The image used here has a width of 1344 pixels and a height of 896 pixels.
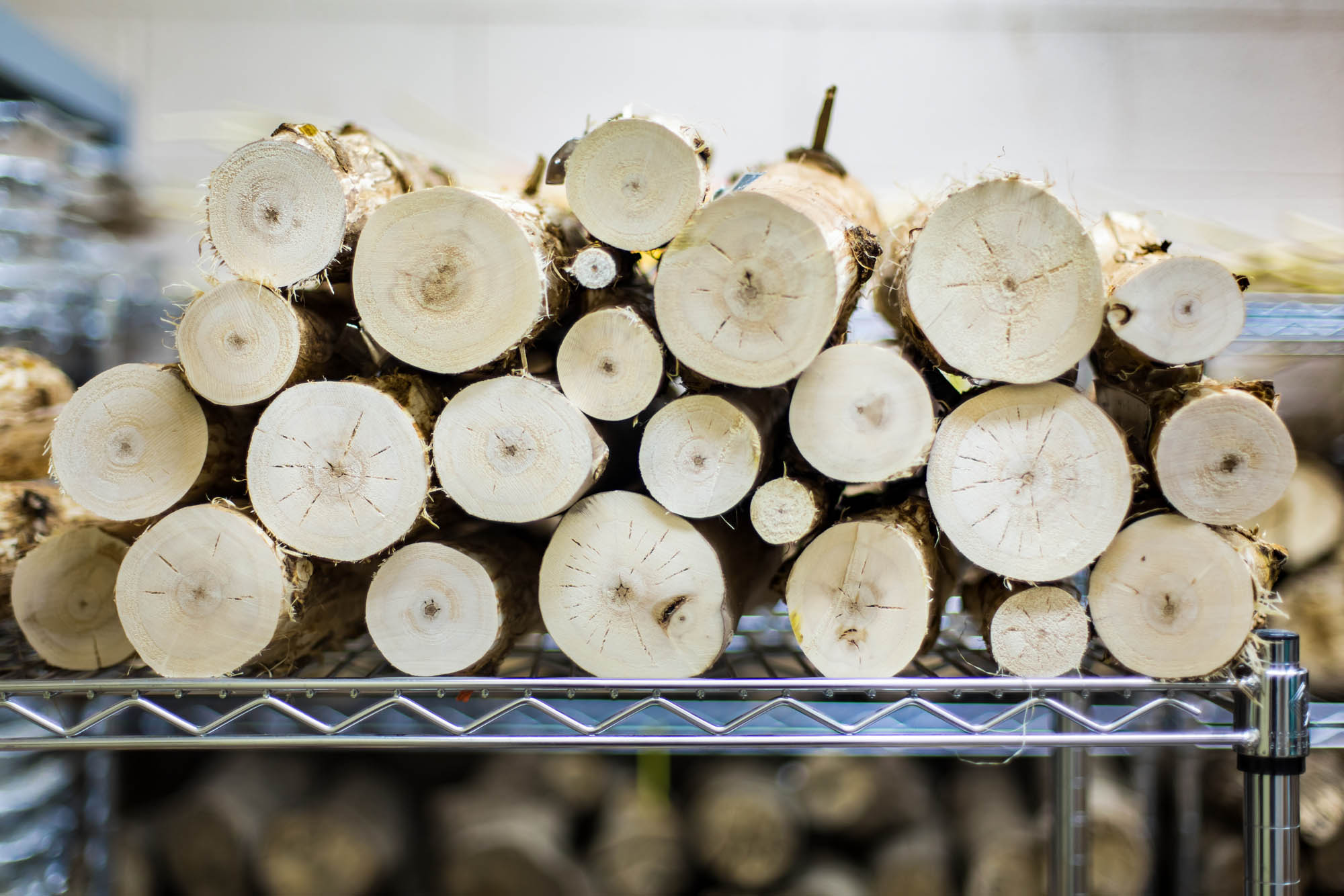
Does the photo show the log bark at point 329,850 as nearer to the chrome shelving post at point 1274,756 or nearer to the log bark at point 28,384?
the log bark at point 28,384

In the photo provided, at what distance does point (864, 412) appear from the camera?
2.52ft

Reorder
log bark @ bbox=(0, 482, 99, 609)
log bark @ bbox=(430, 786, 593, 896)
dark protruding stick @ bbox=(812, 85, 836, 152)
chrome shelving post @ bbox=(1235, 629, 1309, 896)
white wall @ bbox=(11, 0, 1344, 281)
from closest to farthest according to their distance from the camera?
chrome shelving post @ bbox=(1235, 629, 1309, 896)
log bark @ bbox=(0, 482, 99, 609)
dark protruding stick @ bbox=(812, 85, 836, 152)
log bark @ bbox=(430, 786, 593, 896)
white wall @ bbox=(11, 0, 1344, 281)

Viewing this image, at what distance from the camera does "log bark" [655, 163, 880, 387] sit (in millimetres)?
738

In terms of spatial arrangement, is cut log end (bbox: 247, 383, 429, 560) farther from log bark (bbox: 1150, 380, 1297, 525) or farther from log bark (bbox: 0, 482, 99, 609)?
log bark (bbox: 1150, 380, 1297, 525)

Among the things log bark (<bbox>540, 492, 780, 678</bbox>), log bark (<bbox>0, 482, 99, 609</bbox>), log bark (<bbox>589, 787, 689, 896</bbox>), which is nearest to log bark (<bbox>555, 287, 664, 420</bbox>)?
log bark (<bbox>540, 492, 780, 678</bbox>)

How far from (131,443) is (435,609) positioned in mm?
378

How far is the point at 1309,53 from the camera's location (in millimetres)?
1700

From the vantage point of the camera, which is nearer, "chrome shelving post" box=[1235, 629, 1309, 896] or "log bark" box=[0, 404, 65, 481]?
"chrome shelving post" box=[1235, 629, 1309, 896]

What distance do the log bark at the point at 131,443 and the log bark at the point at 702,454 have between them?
51 centimetres

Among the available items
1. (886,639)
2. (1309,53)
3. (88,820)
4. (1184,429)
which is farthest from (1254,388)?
(88,820)

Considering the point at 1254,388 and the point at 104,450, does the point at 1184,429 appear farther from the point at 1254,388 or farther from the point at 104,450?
the point at 104,450

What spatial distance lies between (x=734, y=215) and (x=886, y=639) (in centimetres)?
47

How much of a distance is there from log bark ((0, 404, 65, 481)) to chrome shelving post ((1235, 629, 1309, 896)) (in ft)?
5.36

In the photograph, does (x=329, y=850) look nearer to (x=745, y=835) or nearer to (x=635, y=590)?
(x=745, y=835)
